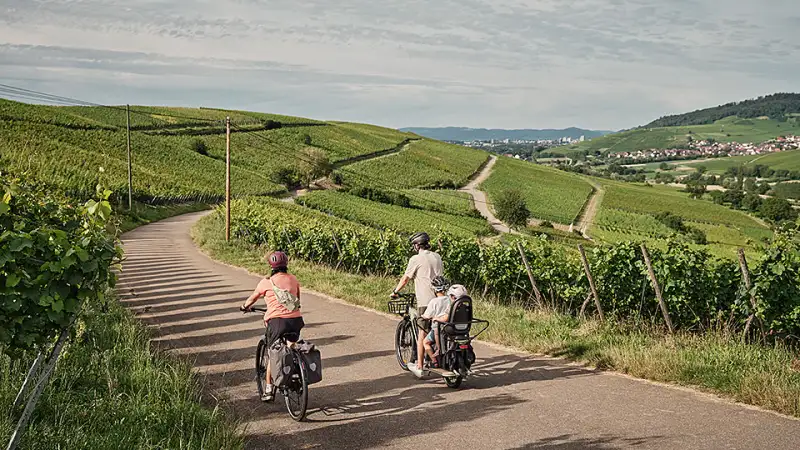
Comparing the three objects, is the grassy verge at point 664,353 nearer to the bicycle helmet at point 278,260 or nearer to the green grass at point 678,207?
the bicycle helmet at point 278,260

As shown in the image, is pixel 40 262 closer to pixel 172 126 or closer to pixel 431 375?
pixel 431 375

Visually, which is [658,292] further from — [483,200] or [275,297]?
[483,200]

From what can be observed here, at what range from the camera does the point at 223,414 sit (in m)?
7.23

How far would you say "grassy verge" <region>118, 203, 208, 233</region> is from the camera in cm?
4538

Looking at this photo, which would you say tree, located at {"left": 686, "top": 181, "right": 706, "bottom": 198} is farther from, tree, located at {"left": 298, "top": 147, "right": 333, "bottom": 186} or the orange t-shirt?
the orange t-shirt

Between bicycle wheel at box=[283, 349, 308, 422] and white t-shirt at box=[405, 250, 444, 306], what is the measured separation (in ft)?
6.95

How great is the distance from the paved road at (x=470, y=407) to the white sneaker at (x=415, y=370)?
0.51 ft

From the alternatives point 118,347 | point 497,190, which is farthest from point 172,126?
point 118,347

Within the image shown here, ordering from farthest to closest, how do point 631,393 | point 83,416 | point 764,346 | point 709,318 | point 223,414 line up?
1. point 709,318
2. point 764,346
3. point 631,393
4. point 223,414
5. point 83,416

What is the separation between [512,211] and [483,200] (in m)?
13.5

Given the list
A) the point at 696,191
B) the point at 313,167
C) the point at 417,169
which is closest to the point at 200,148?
the point at 313,167

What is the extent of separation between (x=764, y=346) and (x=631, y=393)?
3.27m

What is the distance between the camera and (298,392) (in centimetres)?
767

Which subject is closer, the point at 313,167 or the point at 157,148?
the point at 157,148
